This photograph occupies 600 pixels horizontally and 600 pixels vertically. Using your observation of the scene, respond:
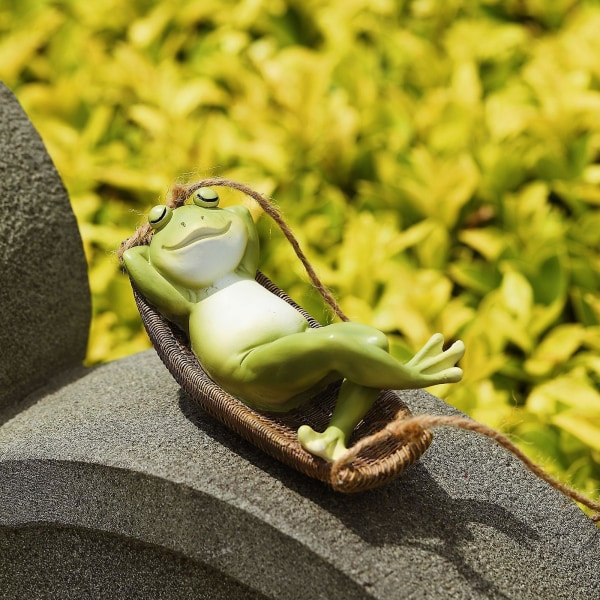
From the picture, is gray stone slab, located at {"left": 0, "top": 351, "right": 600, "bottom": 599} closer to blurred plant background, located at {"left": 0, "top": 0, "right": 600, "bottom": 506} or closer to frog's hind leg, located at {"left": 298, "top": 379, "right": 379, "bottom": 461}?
frog's hind leg, located at {"left": 298, "top": 379, "right": 379, "bottom": 461}

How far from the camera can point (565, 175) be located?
249 centimetres

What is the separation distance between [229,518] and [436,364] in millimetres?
336

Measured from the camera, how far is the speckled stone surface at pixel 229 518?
3.68 feet

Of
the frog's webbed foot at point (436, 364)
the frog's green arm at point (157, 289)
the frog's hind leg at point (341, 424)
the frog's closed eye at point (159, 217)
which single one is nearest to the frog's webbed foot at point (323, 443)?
the frog's hind leg at point (341, 424)

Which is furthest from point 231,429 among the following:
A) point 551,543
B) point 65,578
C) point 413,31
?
point 413,31

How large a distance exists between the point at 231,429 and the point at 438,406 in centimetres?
39

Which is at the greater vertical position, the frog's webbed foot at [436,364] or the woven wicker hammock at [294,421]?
the frog's webbed foot at [436,364]

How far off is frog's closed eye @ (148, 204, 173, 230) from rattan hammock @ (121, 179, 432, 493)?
0.21 feet

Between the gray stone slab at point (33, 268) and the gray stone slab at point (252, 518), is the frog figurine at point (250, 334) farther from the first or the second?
the gray stone slab at point (33, 268)

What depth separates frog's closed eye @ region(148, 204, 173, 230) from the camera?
1.31 meters

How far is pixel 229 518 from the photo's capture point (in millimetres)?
1149

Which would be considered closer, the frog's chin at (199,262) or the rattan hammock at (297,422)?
the rattan hammock at (297,422)

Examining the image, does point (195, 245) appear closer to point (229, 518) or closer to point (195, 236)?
point (195, 236)

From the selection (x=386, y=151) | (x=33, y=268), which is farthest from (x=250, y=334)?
(x=386, y=151)
